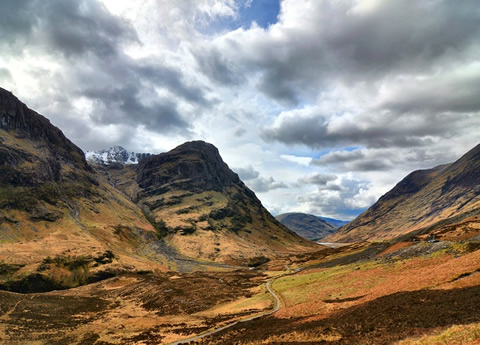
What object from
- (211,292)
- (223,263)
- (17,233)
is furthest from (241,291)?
(17,233)

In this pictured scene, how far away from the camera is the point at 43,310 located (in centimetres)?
6938

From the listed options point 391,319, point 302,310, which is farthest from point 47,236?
point 391,319

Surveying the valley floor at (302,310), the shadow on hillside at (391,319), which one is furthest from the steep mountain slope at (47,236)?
the shadow on hillside at (391,319)

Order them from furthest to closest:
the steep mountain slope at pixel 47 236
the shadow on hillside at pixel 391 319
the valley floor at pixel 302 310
Answer: the steep mountain slope at pixel 47 236, the valley floor at pixel 302 310, the shadow on hillside at pixel 391 319

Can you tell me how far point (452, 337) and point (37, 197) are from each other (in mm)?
222921

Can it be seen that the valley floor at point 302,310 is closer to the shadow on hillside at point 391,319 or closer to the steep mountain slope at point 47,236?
the shadow on hillside at point 391,319

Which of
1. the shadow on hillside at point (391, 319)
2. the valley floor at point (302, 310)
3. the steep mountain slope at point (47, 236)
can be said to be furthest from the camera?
the steep mountain slope at point (47, 236)

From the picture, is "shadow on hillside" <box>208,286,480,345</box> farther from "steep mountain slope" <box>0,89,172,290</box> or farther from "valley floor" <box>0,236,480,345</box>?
"steep mountain slope" <box>0,89,172,290</box>

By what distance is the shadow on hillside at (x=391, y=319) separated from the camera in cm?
2284

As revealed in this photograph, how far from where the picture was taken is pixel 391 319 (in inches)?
1057

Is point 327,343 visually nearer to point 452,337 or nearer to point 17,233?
point 452,337

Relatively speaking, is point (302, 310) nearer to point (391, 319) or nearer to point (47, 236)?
point (391, 319)

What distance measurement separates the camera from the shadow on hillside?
74.9ft

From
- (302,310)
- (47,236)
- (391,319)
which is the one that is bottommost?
(302,310)
